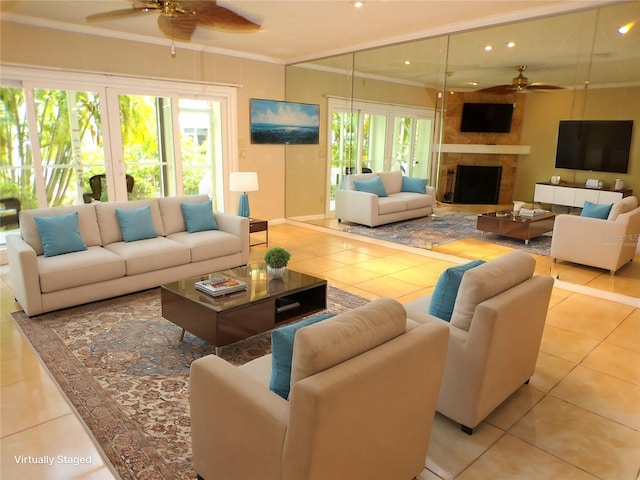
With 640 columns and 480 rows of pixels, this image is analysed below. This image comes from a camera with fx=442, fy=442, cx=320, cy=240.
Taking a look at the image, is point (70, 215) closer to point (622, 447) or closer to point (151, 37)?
point (151, 37)

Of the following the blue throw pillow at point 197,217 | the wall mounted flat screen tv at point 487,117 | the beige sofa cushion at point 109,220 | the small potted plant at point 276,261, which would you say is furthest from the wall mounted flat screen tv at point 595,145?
the beige sofa cushion at point 109,220

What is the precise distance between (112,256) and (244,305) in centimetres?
176

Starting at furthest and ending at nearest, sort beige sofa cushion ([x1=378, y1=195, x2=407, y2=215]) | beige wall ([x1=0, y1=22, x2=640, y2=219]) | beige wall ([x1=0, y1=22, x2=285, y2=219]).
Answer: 1. beige sofa cushion ([x1=378, y1=195, x2=407, y2=215])
2. beige wall ([x1=0, y1=22, x2=285, y2=219])
3. beige wall ([x1=0, y1=22, x2=640, y2=219])

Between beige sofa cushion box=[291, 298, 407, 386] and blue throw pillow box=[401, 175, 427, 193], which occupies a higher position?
blue throw pillow box=[401, 175, 427, 193]

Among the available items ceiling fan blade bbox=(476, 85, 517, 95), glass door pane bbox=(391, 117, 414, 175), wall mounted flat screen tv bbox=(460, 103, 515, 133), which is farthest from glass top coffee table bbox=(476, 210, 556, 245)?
ceiling fan blade bbox=(476, 85, 517, 95)

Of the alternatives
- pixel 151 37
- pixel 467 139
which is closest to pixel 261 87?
pixel 151 37

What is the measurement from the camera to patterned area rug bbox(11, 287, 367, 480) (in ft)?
7.16

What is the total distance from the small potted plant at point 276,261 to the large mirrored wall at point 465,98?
310 cm

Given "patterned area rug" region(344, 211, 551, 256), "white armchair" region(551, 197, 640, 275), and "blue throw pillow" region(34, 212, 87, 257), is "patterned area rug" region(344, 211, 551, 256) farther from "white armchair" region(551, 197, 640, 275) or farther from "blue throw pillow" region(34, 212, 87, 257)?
"blue throw pillow" region(34, 212, 87, 257)

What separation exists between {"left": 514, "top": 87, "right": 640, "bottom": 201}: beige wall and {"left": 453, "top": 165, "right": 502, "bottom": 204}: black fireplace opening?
931 mm

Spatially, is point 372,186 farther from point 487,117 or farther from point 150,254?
point 150,254

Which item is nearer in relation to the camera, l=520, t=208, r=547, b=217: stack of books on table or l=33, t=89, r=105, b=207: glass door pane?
l=33, t=89, r=105, b=207: glass door pane

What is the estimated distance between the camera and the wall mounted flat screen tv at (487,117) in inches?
214

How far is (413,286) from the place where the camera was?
467 cm
